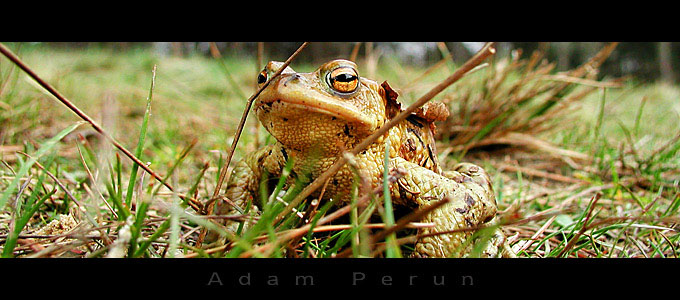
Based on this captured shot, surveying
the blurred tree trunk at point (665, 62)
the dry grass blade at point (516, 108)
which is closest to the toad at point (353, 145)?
the dry grass blade at point (516, 108)

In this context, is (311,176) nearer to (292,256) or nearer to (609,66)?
(292,256)

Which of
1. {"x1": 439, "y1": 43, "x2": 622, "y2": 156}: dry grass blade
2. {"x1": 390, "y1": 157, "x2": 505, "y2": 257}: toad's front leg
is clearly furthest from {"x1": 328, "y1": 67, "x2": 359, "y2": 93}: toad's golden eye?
{"x1": 439, "y1": 43, "x2": 622, "y2": 156}: dry grass blade

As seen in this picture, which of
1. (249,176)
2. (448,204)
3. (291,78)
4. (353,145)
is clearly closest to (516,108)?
(448,204)

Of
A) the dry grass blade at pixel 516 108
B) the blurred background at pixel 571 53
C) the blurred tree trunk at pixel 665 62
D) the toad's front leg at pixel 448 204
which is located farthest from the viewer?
the blurred tree trunk at pixel 665 62

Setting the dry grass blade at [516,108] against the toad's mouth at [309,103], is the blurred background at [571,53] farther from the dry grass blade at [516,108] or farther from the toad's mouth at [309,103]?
the toad's mouth at [309,103]

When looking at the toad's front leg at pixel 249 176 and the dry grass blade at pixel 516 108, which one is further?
the dry grass blade at pixel 516 108

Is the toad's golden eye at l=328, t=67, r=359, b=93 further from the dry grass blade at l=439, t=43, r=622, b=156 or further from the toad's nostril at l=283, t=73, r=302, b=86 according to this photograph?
the dry grass blade at l=439, t=43, r=622, b=156
